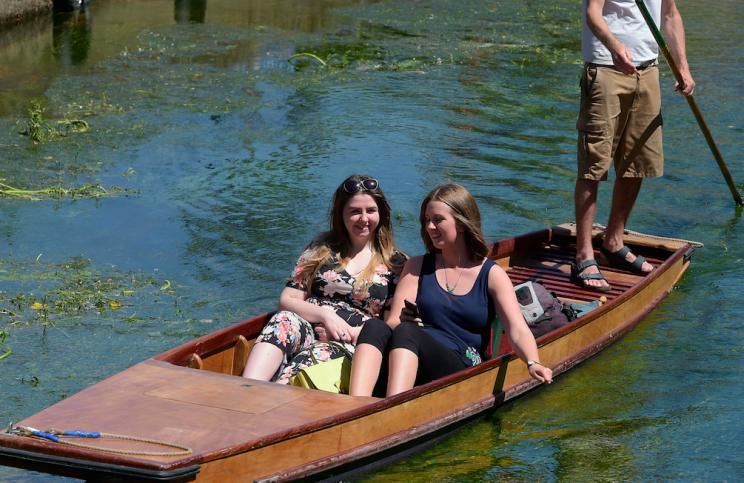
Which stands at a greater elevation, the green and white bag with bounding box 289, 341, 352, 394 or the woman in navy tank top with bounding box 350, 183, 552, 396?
the woman in navy tank top with bounding box 350, 183, 552, 396

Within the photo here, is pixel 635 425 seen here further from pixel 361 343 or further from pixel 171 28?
pixel 171 28

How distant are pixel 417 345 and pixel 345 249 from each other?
856 millimetres

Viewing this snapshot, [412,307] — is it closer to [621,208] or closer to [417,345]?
[417,345]

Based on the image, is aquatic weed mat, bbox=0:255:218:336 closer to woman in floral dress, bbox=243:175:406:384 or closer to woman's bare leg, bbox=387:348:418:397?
woman in floral dress, bbox=243:175:406:384

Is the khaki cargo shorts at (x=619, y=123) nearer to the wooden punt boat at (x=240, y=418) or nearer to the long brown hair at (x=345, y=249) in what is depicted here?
the wooden punt boat at (x=240, y=418)

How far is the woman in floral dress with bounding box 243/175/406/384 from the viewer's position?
186 inches

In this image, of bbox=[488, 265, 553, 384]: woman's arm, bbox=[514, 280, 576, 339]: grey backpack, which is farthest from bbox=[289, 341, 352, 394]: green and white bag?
bbox=[514, 280, 576, 339]: grey backpack

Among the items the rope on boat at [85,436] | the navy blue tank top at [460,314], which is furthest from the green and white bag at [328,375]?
the rope on boat at [85,436]

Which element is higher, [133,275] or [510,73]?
[510,73]

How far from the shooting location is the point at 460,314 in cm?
457

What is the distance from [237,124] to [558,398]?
770cm

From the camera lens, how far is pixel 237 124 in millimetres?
11852

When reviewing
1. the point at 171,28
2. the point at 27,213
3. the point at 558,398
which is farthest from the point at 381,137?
the point at 171,28

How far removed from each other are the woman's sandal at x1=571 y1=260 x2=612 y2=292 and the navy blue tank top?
2.02m
